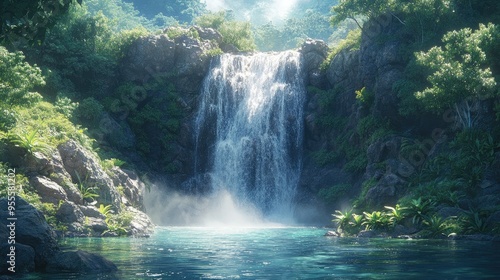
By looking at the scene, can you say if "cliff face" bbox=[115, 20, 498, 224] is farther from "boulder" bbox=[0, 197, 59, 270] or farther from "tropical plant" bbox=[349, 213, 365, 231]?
"boulder" bbox=[0, 197, 59, 270]

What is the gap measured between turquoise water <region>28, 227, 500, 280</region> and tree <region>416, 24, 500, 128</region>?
9240 mm

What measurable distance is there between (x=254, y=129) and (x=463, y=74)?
1898 cm

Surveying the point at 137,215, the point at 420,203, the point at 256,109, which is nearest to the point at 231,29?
the point at 256,109

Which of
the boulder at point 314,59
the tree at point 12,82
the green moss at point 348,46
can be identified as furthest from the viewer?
the boulder at point 314,59

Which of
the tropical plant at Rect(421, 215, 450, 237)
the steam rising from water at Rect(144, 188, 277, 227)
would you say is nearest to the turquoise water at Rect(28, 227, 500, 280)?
the tropical plant at Rect(421, 215, 450, 237)

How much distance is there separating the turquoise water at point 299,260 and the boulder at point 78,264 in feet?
1.50

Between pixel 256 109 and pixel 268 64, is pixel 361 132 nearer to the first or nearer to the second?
pixel 256 109

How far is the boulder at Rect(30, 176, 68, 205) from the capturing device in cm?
2272

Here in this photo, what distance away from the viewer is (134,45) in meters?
45.1

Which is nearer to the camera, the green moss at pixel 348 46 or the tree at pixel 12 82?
the tree at pixel 12 82

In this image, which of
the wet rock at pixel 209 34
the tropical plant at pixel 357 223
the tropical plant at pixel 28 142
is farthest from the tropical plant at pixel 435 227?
the wet rock at pixel 209 34

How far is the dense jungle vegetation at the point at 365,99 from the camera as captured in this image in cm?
2358

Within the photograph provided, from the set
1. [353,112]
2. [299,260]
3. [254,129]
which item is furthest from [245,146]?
[299,260]

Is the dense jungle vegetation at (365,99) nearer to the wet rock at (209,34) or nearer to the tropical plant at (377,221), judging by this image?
the tropical plant at (377,221)
